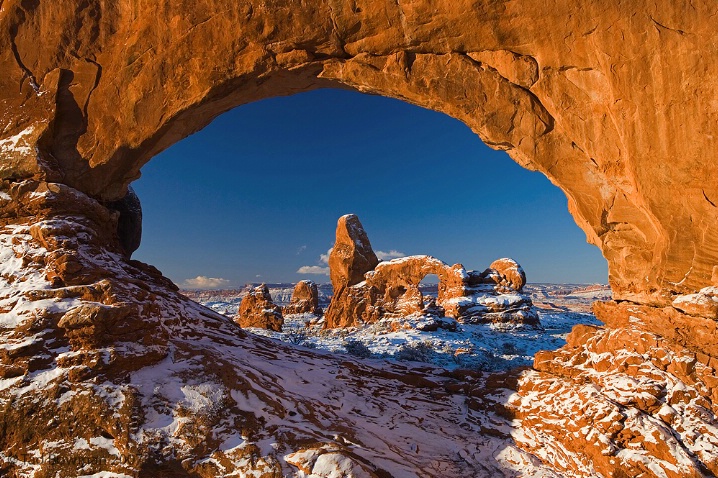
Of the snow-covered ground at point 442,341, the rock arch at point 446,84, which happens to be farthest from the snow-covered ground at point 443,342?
the rock arch at point 446,84

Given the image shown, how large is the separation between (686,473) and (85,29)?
54.1 ft

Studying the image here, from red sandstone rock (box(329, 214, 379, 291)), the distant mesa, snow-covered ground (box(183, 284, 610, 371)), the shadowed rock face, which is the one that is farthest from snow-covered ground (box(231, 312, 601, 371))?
the shadowed rock face

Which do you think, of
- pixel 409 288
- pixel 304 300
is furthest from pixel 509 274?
pixel 304 300

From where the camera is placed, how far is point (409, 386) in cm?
1058

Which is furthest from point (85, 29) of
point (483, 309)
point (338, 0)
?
point (483, 309)

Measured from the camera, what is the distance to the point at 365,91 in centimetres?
1006

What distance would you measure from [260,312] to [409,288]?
19170 mm

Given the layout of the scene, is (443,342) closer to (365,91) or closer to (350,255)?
(350,255)

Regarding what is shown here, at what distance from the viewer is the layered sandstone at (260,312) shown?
42.7m

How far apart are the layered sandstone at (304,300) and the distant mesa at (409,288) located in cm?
1174

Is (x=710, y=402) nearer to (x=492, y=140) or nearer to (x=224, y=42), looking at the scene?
(x=492, y=140)

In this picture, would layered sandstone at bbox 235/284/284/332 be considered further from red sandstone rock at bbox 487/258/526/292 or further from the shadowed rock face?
the shadowed rock face

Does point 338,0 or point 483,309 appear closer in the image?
point 338,0

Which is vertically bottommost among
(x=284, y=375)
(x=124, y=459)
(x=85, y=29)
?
(x=124, y=459)
